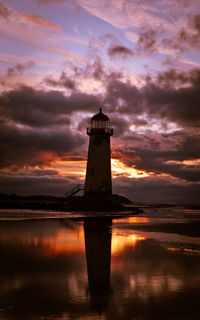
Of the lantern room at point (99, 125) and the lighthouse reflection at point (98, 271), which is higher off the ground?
the lantern room at point (99, 125)

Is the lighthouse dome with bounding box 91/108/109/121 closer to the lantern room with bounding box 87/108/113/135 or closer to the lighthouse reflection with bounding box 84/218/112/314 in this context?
the lantern room with bounding box 87/108/113/135

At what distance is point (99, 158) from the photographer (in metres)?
39.9

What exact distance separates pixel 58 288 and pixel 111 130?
112 feet

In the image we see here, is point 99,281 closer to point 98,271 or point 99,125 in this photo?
point 98,271

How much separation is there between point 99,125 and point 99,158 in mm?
4409

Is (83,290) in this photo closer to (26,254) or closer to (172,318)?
(172,318)

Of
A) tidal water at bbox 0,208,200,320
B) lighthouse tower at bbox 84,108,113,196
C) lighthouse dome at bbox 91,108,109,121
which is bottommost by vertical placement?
tidal water at bbox 0,208,200,320

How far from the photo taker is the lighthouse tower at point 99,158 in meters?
39.6

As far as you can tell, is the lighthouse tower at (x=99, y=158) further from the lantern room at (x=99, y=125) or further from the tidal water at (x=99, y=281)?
the tidal water at (x=99, y=281)

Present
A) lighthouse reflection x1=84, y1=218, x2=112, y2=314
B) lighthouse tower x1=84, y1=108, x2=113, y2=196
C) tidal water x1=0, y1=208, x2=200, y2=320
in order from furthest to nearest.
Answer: lighthouse tower x1=84, y1=108, x2=113, y2=196, lighthouse reflection x1=84, y1=218, x2=112, y2=314, tidal water x1=0, y1=208, x2=200, y2=320

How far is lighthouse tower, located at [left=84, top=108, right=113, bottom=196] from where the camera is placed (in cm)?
3962

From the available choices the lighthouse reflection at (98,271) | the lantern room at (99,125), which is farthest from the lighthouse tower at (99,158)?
the lighthouse reflection at (98,271)

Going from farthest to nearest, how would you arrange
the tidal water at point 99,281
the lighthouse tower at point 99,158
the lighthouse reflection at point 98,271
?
the lighthouse tower at point 99,158 < the lighthouse reflection at point 98,271 < the tidal water at point 99,281

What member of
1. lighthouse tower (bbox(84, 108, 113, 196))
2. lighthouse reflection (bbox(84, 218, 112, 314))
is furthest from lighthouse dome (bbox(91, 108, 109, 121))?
lighthouse reflection (bbox(84, 218, 112, 314))
